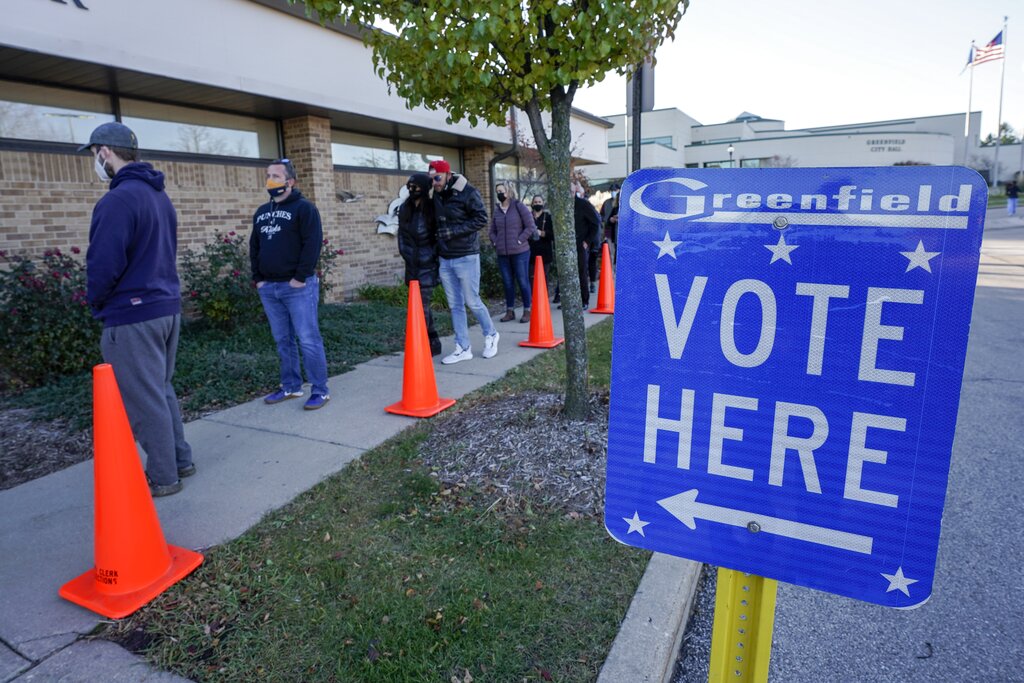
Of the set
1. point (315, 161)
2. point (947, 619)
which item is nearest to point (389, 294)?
point (315, 161)

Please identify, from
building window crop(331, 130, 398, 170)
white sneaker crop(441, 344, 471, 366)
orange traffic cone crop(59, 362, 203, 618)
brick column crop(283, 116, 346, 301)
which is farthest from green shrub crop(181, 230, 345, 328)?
orange traffic cone crop(59, 362, 203, 618)

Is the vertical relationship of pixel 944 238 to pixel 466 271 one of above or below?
above

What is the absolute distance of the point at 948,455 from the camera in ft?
3.70

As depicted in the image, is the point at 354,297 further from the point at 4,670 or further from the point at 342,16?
the point at 4,670

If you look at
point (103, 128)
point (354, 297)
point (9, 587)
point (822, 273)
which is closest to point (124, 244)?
point (103, 128)

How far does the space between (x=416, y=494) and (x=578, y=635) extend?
144 cm

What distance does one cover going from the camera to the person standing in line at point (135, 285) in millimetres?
3385

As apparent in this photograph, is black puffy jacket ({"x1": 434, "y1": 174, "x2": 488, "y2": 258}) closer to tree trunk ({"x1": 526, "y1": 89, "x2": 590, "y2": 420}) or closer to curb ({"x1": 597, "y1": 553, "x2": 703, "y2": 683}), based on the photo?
tree trunk ({"x1": 526, "y1": 89, "x2": 590, "y2": 420})

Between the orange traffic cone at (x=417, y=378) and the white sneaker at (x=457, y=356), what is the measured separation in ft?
4.67

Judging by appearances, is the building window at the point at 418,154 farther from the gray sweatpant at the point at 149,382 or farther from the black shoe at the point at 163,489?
the black shoe at the point at 163,489

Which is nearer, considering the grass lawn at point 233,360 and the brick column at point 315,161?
the grass lawn at point 233,360

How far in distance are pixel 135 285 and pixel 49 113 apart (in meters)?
4.81

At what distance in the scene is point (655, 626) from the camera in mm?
2551

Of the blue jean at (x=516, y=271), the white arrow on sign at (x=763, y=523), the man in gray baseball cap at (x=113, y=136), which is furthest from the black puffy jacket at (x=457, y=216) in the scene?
the white arrow on sign at (x=763, y=523)
